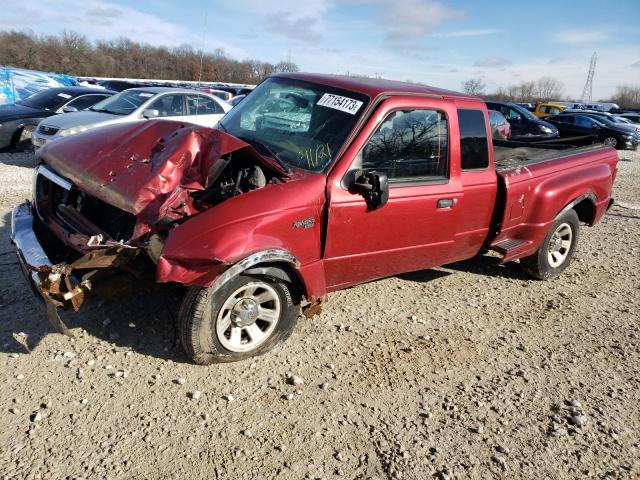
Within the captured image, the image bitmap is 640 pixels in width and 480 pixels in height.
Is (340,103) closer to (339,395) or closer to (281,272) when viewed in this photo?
(281,272)

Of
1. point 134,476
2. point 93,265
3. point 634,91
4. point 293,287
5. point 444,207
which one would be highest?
point 634,91

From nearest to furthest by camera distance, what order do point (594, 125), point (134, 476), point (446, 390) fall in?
point (134, 476)
point (446, 390)
point (594, 125)

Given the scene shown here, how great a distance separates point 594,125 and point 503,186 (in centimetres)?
1967

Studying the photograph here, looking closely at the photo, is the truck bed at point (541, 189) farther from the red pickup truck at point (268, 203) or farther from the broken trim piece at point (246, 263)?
the broken trim piece at point (246, 263)

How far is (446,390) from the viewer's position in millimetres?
3258

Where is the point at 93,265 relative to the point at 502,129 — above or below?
below

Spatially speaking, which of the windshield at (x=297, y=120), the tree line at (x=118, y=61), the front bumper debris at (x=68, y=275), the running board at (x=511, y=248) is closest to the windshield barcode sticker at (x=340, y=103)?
the windshield at (x=297, y=120)

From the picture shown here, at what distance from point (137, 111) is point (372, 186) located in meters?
6.92

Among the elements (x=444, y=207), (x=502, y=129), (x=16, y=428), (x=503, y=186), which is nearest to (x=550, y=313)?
(x=503, y=186)

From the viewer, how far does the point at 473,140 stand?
4.14 meters

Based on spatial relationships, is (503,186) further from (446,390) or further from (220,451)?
(220,451)

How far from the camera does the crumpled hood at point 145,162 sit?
9.91 ft

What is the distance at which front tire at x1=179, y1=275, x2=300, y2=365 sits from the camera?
2986 mm

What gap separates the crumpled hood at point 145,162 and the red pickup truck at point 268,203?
0.01 m
